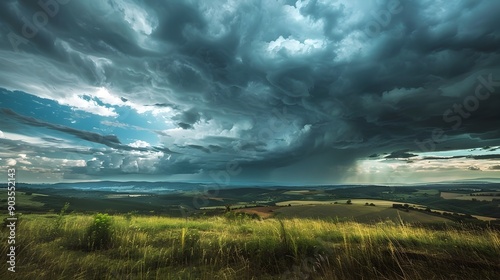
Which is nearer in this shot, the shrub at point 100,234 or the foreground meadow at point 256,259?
the foreground meadow at point 256,259

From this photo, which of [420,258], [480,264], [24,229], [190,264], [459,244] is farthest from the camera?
[24,229]

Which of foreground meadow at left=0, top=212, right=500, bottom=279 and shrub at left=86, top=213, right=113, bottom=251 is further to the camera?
shrub at left=86, top=213, right=113, bottom=251

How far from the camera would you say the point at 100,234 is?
27.7 feet

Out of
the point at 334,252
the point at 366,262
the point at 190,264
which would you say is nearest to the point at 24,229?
the point at 190,264

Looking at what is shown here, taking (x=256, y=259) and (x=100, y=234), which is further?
(x=100, y=234)

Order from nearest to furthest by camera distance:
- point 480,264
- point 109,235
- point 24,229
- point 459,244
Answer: point 480,264, point 459,244, point 109,235, point 24,229

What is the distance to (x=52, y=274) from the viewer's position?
5219 mm

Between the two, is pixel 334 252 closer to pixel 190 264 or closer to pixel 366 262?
pixel 366 262

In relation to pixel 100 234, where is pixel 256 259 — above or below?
below

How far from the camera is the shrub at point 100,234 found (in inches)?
325

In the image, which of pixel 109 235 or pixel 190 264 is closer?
pixel 190 264

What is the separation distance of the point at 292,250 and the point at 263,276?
4.74 feet

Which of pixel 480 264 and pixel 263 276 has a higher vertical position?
pixel 480 264

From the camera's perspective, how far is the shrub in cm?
827
